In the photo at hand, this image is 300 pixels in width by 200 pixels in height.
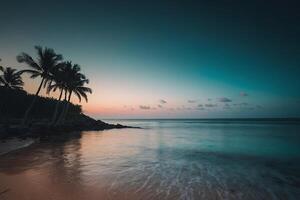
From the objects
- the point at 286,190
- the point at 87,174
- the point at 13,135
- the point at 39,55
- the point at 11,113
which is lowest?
the point at 286,190

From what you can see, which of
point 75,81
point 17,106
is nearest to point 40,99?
point 17,106

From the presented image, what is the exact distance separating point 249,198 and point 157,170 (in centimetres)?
495

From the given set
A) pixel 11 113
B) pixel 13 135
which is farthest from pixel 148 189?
pixel 11 113

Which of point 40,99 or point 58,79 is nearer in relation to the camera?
point 58,79

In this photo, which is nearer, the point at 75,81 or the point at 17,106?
the point at 75,81

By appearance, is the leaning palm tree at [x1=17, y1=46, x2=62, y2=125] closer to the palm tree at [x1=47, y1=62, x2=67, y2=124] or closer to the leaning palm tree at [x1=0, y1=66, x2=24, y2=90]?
the palm tree at [x1=47, y1=62, x2=67, y2=124]

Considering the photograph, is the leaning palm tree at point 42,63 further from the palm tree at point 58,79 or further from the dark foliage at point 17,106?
the dark foliage at point 17,106

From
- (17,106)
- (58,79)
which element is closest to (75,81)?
(58,79)

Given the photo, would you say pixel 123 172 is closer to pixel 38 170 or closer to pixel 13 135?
pixel 38 170

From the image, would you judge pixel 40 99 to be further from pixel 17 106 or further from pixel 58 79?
pixel 58 79

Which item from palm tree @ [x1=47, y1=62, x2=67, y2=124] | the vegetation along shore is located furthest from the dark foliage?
palm tree @ [x1=47, y1=62, x2=67, y2=124]

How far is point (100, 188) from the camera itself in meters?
7.52

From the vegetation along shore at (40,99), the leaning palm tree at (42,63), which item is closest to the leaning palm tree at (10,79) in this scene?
the vegetation along shore at (40,99)

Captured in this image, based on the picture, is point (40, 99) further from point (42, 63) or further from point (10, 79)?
point (42, 63)
